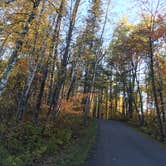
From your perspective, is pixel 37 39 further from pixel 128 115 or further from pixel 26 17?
pixel 128 115

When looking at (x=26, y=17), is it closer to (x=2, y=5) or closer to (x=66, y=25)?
(x=2, y=5)

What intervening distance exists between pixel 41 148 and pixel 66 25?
748 centimetres

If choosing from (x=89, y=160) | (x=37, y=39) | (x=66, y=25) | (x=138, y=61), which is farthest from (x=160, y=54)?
(x=89, y=160)

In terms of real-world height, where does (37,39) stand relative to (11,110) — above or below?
above

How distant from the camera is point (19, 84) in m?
17.8

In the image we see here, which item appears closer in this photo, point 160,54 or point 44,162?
point 44,162

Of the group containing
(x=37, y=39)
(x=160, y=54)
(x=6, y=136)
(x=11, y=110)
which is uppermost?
(x=160, y=54)

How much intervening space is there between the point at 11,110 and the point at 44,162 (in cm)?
817

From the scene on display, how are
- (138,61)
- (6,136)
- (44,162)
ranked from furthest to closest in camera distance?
1. (138,61)
2. (6,136)
3. (44,162)

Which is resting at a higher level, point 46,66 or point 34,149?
point 46,66

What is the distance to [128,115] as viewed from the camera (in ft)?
122

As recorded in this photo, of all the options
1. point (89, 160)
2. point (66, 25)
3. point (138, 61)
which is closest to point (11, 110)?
point (66, 25)

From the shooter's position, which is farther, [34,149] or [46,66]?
[46,66]

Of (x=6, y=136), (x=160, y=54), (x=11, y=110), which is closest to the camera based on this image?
(x=6, y=136)
